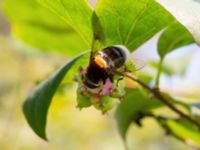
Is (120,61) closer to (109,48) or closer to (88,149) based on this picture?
(109,48)

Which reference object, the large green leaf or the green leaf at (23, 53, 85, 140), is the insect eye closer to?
the green leaf at (23, 53, 85, 140)

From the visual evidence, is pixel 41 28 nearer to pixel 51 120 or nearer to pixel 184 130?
pixel 184 130

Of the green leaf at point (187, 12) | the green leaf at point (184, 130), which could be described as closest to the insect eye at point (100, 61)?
the green leaf at point (187, 12)

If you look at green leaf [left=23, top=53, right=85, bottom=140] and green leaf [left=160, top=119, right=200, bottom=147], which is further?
green leaf [left=160, top=119, right=200, bottom=147]

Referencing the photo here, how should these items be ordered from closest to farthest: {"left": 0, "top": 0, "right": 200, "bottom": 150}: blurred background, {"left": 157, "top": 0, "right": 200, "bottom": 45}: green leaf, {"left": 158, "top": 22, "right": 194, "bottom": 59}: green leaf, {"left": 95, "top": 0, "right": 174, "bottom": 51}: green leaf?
{"left": 157, "top": 0, "right": 200, "bottom": 45}: green leaf < {"left": 95, "top": 0, "right": 174, "bottom": 51}: green leaf < {"left": 158, "top": 22, "right": 194, "bottom": 59}: green leaf < {"left": 0, "top": 0, "right": 200, "bottom": 150}: blurred background

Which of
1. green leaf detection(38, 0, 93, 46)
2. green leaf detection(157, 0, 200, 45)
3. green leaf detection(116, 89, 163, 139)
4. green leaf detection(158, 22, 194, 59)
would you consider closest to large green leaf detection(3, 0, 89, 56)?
green leaf detection(116, 89, 163, 139)

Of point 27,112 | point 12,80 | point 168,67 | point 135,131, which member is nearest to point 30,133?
point 12,80

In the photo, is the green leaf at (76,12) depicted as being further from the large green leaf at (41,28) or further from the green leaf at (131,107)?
the large green leaf at (41,28)
